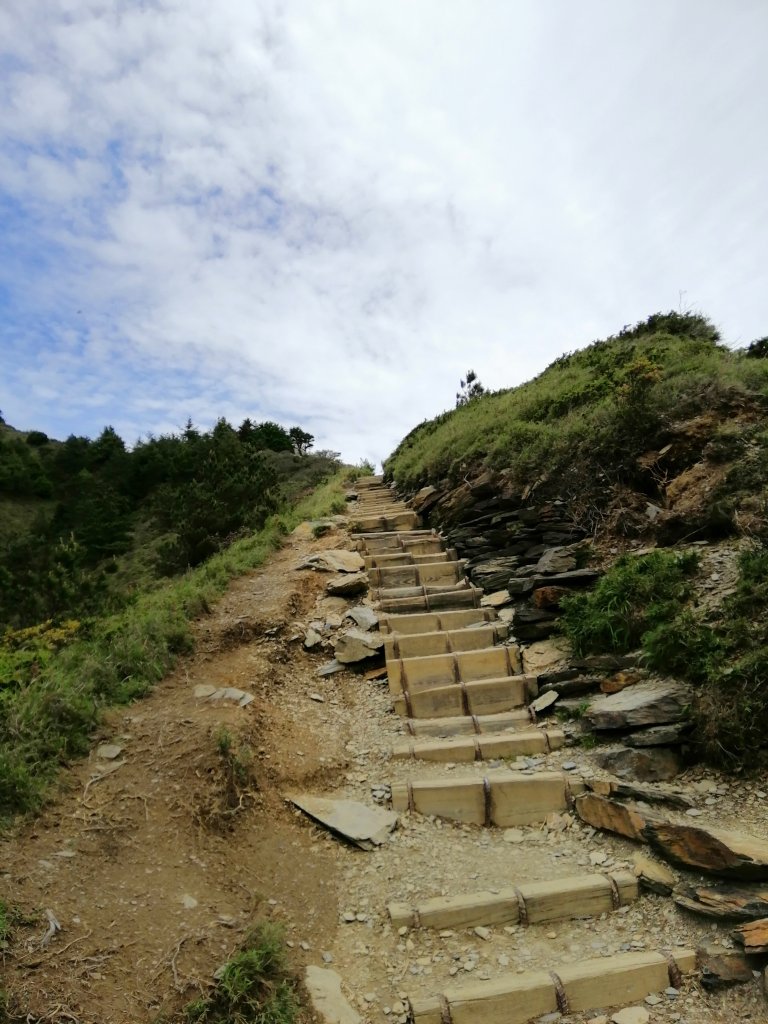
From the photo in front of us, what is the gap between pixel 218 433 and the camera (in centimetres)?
2141

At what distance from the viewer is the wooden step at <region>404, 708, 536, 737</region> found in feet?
17.4

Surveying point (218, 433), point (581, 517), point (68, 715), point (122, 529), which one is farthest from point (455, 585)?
point (122, 529)

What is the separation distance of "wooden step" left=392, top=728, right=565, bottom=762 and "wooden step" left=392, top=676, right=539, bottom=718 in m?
0.50

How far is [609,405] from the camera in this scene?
7887 mm

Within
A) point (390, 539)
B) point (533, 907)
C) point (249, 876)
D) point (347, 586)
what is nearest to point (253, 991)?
point (249, 876)

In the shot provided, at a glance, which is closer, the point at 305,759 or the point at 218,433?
the point at 305,759

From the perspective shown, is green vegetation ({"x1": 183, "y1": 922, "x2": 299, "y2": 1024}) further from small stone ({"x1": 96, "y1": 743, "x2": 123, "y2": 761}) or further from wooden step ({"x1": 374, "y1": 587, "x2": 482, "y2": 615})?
wooden step ({"x1": 374, "y1": 587, "x2": 482, "y2": 615})

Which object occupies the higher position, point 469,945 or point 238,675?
point 238,675

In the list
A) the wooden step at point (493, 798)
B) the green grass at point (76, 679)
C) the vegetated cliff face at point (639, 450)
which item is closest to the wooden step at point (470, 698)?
the wooden step at point (493, 798)

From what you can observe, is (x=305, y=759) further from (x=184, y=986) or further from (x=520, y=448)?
(x=520, y=448)

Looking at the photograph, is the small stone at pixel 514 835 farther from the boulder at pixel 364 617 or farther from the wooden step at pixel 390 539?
the wooden step at pixel 390 539

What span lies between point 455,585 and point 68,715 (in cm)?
483

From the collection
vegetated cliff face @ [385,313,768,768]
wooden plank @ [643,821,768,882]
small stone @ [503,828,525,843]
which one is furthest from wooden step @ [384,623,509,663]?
wooden plank @ [643,821,768,882]

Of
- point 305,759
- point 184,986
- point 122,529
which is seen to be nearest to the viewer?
point 184,986
